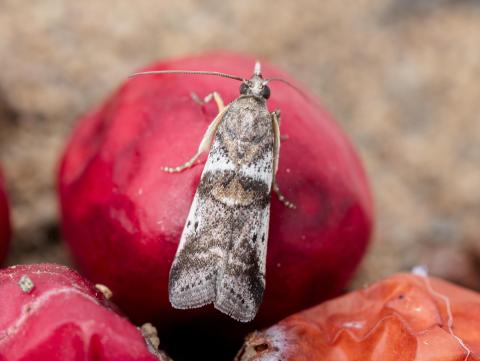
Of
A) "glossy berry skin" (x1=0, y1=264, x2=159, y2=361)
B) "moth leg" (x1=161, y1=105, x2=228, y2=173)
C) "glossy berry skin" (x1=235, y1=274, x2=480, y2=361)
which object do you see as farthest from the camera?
"moth leg" (x1=161, y1=105, x2=228, y2=173)

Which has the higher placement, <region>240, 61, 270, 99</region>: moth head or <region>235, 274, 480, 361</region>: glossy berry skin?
<region>240, 61, 270, 99</region>: moth head

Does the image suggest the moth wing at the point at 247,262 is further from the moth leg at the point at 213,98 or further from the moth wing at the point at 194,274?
the moth leg at the point at 213,98

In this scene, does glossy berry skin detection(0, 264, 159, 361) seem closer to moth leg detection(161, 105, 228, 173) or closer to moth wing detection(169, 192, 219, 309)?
moth wing detection(169, 192, 219, 309)

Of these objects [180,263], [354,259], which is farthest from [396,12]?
[180,263]

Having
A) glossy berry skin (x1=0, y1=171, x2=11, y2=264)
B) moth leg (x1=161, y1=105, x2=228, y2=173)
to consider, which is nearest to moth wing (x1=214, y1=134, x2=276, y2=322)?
moth leg (x1=161, y1=105, x2=228, y2=173)

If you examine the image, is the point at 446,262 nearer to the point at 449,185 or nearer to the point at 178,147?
the point at 449,185

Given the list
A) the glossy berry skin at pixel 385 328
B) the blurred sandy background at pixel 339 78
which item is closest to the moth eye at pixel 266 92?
the glossy berry skin at pixel 385 328

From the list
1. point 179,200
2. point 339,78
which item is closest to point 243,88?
point 179,200
